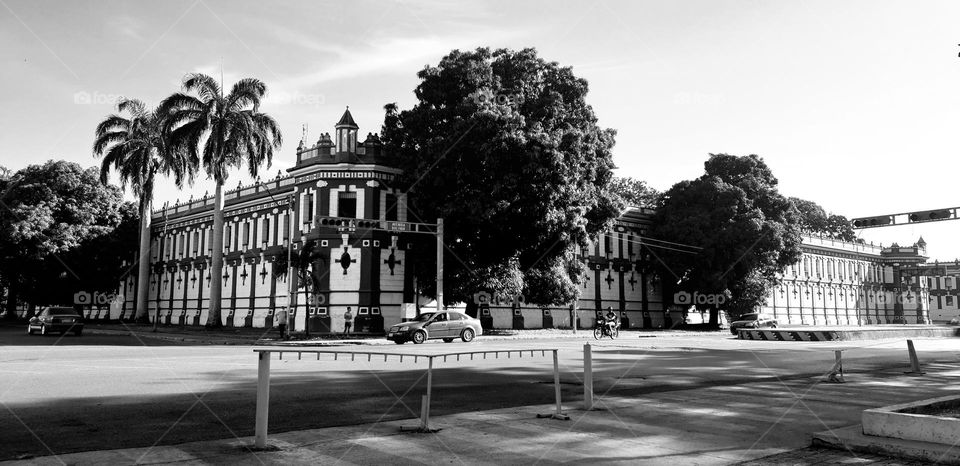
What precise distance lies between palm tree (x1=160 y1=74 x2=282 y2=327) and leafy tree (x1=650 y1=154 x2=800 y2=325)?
31725 millimetres

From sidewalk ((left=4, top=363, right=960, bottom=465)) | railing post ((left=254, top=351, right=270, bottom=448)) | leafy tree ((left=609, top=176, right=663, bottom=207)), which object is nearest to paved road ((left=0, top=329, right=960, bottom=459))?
sidewalk ((left=4, top=363, right=960, bottom=465))

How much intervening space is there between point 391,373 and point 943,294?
130 metres

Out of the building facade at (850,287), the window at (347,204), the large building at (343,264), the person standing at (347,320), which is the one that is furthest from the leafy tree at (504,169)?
the building facade at (850,287)

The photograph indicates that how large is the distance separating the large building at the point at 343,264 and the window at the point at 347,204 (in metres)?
0.06

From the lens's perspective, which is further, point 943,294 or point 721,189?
point 943,294

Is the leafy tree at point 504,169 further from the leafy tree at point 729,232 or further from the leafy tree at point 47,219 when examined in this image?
the leafy tree at point 47,219

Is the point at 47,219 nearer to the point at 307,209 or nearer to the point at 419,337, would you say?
the point at 307,209

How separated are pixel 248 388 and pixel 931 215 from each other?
92.7 ft

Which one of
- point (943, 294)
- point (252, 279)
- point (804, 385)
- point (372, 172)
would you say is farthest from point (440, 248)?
point (943, 294)

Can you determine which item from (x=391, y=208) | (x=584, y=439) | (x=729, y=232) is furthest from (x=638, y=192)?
(x=584, y=439)

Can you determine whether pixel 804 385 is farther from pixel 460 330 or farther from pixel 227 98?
pixel 227 98

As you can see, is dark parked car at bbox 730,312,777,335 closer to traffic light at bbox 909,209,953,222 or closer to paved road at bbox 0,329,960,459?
traffic light at bbox 909,209,953,222

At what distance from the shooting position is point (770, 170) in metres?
58.8

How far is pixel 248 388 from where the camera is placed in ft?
40.7
